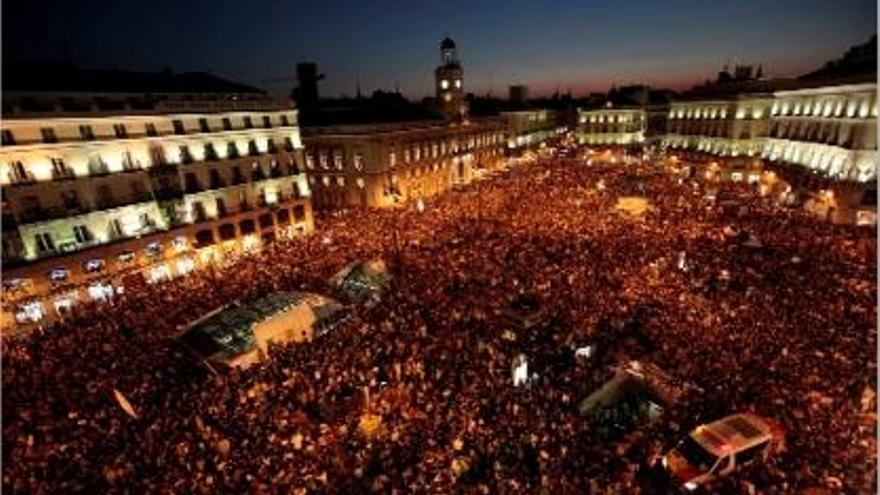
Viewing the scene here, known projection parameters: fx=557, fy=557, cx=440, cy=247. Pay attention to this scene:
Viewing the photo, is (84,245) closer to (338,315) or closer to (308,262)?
(308,262)

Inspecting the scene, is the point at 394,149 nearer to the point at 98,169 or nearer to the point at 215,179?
the point at 215,179

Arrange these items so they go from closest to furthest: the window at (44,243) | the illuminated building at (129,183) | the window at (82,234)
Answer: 1. the illuminated building at (129,183)
2. the window at (44,243)
3. the window at (82,234)

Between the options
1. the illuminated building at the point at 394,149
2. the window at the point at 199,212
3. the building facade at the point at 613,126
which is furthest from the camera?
the building facade at the point at 613,126

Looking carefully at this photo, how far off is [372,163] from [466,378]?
3891cm

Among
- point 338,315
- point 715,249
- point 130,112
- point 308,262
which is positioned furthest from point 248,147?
point 715,249

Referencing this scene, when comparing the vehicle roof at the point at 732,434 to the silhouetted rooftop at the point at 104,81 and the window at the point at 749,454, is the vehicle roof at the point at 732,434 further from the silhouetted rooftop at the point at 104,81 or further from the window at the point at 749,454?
the silhouetted rooftop at the point at 104,81

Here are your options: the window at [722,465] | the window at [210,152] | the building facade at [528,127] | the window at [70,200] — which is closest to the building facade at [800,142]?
the building facade at [528,127]

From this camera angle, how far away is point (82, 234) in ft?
103

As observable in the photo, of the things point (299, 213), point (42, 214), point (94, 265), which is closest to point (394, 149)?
point (299, 213)

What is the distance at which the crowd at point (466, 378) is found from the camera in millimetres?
13961

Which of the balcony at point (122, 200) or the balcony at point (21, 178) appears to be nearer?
the balcony at point (21, 178)

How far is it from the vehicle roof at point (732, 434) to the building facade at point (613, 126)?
92.0 metres

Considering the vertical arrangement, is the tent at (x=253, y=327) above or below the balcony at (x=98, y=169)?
below

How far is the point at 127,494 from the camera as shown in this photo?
13219 millimetres
